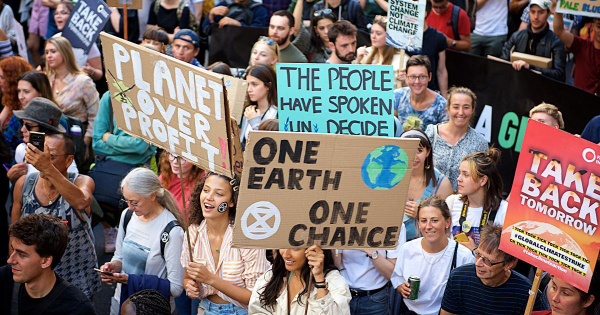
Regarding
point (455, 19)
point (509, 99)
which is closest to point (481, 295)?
point (509, 99)

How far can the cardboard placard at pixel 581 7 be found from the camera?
9.02 m

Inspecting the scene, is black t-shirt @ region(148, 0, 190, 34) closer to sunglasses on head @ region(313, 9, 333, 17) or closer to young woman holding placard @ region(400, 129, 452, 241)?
sunglasses on head @ region(313, 9, 333, 17)

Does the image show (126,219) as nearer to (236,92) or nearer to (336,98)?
(236,92)

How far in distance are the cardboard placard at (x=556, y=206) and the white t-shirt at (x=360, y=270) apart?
1214mm

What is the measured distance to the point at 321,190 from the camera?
480 centimetres

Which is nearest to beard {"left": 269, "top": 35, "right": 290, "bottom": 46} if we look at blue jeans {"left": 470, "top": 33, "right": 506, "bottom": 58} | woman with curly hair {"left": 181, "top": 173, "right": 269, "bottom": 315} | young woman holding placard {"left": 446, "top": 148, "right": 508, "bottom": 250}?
blue jeans {"left": 470, "top": 33, "right": 506, "bottom": 58}

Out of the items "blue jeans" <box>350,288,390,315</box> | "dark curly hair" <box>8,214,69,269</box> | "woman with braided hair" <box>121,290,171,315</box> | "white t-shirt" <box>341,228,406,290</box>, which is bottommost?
"blue jeans" <box>350,288,390,315</box>

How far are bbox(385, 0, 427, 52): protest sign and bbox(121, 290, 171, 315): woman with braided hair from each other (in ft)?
17.3

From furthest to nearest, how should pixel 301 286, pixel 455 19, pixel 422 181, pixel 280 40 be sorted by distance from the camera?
pixel 455 19, pixel 280 40, pixel 422 181, pixel 301 286

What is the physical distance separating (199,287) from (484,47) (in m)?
7.93

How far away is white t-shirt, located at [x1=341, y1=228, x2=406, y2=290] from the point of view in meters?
5.73

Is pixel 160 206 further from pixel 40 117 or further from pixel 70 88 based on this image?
pixel 70 88

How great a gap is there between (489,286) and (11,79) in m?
5.92

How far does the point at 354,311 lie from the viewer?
5758 millimetres
